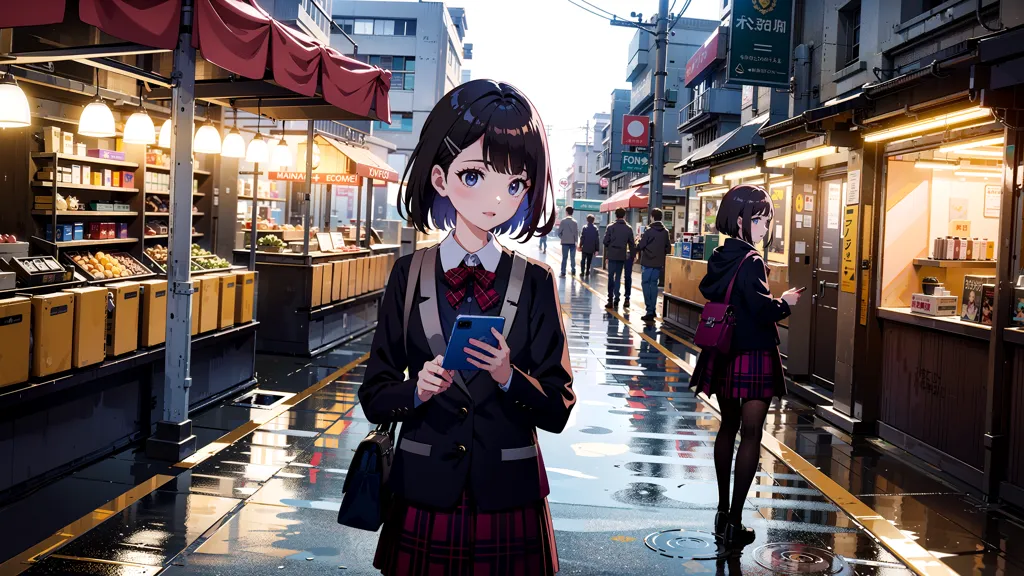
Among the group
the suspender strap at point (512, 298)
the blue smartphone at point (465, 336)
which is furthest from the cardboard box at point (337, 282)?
the blue smartphone at point (465, 336)

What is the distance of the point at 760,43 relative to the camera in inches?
524

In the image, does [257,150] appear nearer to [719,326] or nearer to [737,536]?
[719,326]

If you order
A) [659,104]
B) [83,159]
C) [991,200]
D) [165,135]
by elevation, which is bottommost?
[991,200]

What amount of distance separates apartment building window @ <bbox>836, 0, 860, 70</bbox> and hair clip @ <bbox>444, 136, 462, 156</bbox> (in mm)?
12940

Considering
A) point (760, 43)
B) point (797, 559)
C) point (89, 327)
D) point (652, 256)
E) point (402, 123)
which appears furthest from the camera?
point (402, 123)

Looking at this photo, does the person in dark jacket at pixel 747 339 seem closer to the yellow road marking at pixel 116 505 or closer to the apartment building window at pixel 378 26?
the yellow road marking at pixel 116 505

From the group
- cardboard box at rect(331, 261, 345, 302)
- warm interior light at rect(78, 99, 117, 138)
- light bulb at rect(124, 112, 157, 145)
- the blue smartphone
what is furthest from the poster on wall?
cardboard box at rect(331, 261, 345, 302)

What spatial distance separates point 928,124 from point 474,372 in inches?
229

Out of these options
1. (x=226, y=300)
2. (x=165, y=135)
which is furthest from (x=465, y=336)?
(x=165, y=135)

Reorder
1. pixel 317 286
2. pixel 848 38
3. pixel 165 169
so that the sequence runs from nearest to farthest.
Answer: pixel 165 169, pixel 317 286, pixel 848 38

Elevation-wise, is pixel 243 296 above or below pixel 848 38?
below

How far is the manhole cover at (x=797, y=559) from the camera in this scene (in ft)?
15.5

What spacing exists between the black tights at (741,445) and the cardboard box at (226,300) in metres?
5.35

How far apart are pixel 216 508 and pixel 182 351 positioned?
1.68 m
